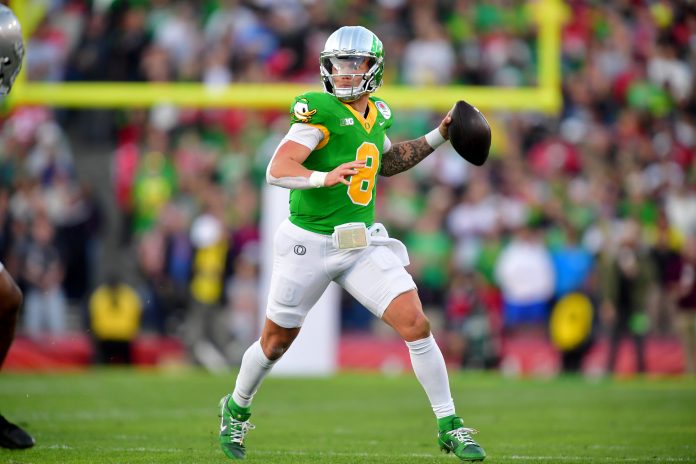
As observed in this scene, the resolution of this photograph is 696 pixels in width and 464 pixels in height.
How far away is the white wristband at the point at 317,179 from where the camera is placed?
644 centimetres

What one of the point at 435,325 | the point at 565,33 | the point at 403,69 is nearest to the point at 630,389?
the point at 435,325

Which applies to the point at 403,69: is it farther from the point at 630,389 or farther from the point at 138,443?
the point at 138,443

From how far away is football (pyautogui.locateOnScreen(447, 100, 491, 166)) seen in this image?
23.3ft

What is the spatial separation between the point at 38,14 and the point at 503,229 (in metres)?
6.54

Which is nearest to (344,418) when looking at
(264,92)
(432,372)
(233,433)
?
(233,433)

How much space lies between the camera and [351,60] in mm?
6906

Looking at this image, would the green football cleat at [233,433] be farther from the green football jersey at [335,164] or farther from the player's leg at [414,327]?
the green football jersey at [335,164]

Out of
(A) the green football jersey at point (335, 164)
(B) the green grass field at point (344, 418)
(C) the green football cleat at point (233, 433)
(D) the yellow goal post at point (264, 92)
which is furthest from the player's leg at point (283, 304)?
(D) the yellow goal post at point (264, 92)

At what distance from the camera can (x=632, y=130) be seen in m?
17.6

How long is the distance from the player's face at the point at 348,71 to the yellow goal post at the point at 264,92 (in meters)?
7.26

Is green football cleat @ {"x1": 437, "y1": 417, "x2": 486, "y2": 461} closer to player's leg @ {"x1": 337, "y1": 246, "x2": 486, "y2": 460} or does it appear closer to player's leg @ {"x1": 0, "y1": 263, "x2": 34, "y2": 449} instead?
player's leg @ {"x1": 337, "y1": 246, "x2": 486, "y2": 460}

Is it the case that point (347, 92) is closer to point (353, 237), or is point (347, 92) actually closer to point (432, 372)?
point (353, 237)

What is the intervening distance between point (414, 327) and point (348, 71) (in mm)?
1470

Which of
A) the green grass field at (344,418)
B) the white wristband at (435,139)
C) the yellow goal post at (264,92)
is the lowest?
the green grass field at (344,418)
